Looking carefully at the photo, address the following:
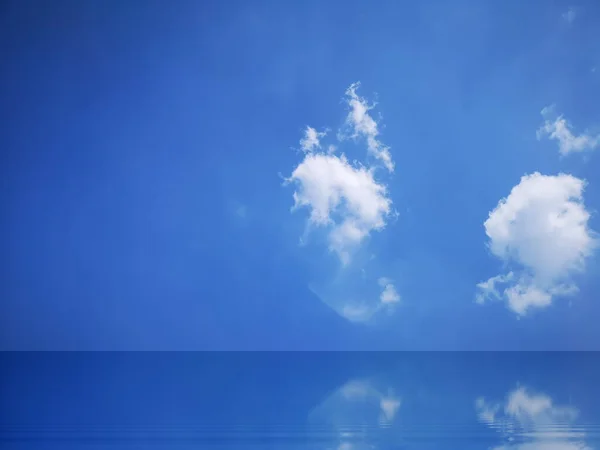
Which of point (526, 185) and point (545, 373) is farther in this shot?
point (526, 185)

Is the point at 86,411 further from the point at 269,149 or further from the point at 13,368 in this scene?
the point at 269,149

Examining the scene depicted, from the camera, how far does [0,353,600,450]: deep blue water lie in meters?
2.65

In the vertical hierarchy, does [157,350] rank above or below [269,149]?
below

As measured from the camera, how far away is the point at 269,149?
227 inches

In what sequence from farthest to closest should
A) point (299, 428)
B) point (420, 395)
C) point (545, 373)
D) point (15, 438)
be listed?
point (545, 373), point (420, 395), point (299, 428), point (15, 438)

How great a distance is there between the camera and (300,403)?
11.1 ft

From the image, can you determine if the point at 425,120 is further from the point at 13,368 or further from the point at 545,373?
the point at 13,368

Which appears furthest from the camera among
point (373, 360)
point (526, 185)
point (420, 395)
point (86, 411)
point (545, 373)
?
point (526, 185)

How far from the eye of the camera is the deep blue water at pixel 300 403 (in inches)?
104

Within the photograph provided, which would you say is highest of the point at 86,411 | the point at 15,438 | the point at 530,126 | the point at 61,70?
the point at 61,70

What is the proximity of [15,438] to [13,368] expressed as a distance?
2322mm

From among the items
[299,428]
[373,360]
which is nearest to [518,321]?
[373,360]

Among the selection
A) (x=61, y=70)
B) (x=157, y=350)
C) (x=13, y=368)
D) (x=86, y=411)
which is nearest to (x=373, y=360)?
(x=157, y=350)

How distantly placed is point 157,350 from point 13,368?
1.44 metres
